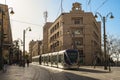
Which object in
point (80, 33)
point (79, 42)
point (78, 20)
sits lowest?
point (79, 42)

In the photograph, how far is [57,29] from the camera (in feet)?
369

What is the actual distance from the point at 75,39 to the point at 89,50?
5310mm

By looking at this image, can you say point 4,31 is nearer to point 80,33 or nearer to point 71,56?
point 80,33

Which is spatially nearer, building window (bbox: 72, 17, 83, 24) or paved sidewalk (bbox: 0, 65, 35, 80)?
paved sidewalk (bbox: 0, 65, 35, 80)

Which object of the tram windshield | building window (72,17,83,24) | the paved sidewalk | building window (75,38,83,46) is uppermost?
building window (72,17,83,24)

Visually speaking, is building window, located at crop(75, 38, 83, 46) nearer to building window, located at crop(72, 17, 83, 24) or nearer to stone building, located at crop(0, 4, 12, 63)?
building window, located at crop(72, 17, 83, 24)

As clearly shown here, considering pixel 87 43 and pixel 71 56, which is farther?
pixel 87 43

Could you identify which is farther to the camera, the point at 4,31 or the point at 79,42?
the point at 79,42

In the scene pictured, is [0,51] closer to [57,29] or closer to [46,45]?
[57,29]

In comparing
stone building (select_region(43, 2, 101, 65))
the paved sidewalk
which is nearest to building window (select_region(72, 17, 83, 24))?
stone building (select_region(43, 2, 101, 65))

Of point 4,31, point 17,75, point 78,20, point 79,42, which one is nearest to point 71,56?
point 17,75

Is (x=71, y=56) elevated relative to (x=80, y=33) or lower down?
lower down

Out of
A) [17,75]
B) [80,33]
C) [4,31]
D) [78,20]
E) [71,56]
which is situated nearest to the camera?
[17,75]

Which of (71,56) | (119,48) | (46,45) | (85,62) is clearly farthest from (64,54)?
(46,45)
